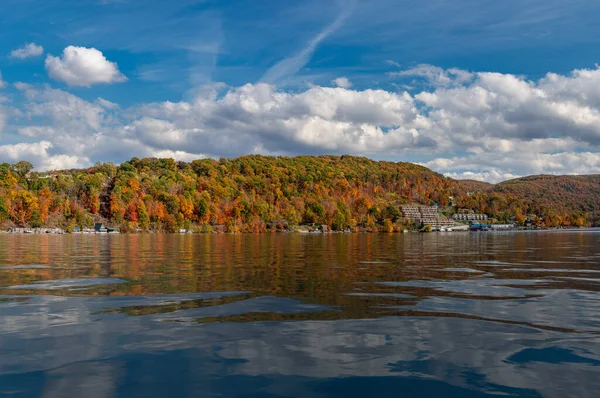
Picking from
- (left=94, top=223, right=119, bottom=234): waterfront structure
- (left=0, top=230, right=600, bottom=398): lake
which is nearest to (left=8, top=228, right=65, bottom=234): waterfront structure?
(left=94, top=223, right=119, bottom=234): waterfront structure

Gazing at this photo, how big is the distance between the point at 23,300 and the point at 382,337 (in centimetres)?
1337

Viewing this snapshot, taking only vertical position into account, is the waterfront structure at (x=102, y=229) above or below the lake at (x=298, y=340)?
below

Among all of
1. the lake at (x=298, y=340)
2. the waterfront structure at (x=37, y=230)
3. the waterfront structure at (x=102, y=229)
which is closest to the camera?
the lake at (x=298, y=340)

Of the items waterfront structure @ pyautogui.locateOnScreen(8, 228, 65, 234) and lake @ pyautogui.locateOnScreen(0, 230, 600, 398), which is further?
waterfront structure @ pyautogui.locateOnScreen(8, 228, 65, 234)

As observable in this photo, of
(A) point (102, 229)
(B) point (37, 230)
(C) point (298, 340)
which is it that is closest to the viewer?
(C) point (298, 340)

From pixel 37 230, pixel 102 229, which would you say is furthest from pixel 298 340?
pixel 102 229

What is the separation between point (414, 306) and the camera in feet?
51.3

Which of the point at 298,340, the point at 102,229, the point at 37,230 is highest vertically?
the point at 298,340

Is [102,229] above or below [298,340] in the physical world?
below

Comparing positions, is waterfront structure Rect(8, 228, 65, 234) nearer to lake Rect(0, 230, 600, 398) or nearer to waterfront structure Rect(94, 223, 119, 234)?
waterfront structure Rect(94, 223, 119, 234)

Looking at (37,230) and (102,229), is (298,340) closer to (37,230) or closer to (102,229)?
(37,230)

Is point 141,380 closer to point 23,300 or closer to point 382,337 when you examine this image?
point 382,337

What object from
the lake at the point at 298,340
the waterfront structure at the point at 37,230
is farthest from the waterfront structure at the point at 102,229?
the lake at the point at 298,340

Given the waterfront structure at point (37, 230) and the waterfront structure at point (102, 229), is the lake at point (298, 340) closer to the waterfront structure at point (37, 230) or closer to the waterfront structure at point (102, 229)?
the waterfront structure at point (37, 230)
